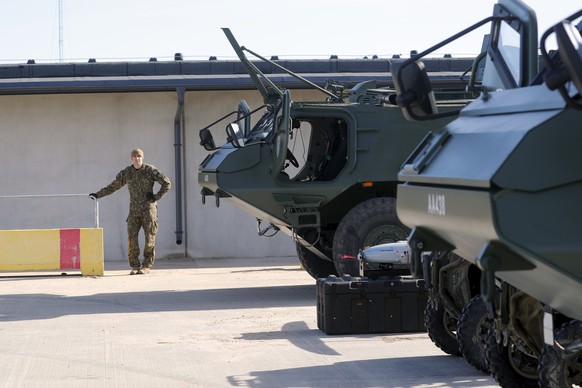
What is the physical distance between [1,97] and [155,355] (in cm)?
1177

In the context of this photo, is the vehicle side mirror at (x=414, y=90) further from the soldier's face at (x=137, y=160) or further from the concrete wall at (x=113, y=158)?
the concrete wall at (x=113, y=158)

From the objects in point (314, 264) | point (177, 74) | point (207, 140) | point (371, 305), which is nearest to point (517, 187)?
point (371, 305)

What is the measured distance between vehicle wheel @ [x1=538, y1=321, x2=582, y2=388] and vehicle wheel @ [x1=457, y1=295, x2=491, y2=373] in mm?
1975

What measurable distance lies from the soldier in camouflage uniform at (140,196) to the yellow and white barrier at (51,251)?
22.7 inches

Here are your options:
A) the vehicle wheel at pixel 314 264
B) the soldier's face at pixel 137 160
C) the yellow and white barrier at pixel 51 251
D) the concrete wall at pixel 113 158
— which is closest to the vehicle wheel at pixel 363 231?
the vehicle wheel at pixel 314 264

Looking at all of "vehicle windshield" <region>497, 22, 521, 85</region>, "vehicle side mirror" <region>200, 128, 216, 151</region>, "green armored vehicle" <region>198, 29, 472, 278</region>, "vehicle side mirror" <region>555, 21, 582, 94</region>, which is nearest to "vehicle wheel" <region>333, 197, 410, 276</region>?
"green armored vehicle" <region>198, 29, 472, 278</region>

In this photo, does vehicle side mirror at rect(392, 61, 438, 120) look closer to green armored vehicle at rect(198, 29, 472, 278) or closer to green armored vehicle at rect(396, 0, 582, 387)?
green armored vehicle at rect(396, 0, 582, 387)

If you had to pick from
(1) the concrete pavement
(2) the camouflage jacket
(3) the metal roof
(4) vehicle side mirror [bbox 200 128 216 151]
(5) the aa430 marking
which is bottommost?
(1) the concrete pavement

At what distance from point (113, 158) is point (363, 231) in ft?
27.0

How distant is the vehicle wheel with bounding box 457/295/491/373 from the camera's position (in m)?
7.93

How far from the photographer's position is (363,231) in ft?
43.5

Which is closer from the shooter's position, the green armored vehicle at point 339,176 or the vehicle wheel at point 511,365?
the vehicle wheel at point 511,365

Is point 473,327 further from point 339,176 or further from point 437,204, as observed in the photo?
point 339,176

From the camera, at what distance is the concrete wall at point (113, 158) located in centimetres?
2027
